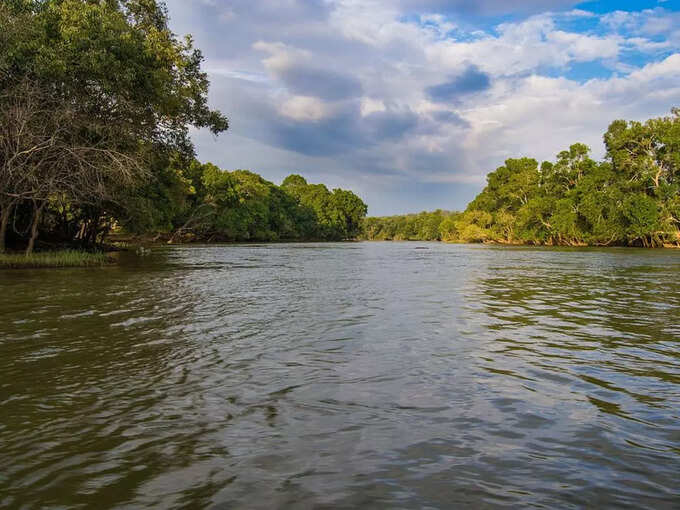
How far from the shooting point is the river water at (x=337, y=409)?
3.45 m

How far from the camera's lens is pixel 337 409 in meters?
5.01

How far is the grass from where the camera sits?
72.6ft

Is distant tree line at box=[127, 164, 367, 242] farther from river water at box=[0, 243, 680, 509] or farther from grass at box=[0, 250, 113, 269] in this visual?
river water at box=[0, 243, 680, 509]

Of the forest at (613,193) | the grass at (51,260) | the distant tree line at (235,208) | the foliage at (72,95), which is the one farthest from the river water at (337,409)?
the forest at (613,193)

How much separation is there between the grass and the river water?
1343cm

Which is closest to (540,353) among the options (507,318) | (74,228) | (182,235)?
(507,318)

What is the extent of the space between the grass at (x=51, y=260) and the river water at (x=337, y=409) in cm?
1343

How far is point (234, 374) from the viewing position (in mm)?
6246

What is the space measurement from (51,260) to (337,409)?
23.3 m

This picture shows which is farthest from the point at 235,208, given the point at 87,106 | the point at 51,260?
the point at 87,106

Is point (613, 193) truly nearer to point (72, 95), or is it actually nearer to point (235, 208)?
point (72, 95)

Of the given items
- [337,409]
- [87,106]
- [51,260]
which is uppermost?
[87,106]

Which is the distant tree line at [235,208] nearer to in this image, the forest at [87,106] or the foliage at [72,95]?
the forest at [87,106]

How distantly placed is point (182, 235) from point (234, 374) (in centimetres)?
7598
